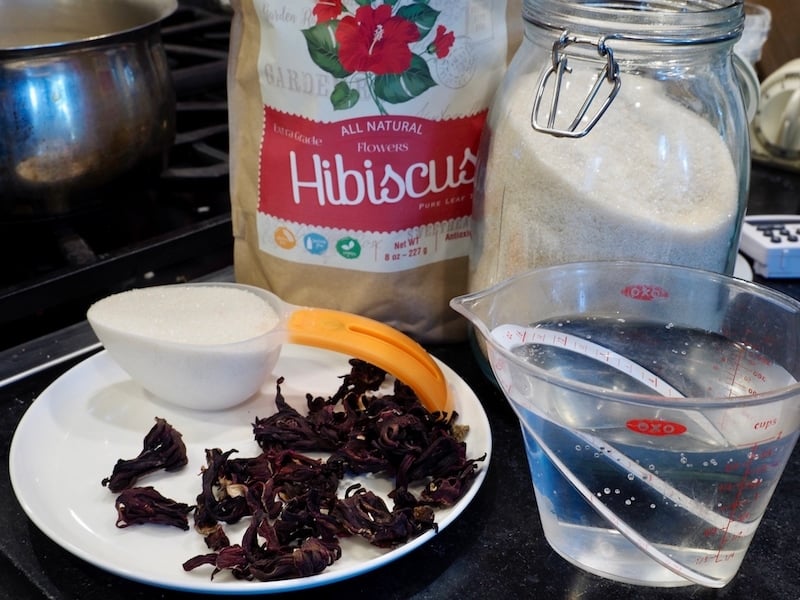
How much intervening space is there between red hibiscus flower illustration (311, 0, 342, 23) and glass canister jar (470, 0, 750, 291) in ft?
0.47

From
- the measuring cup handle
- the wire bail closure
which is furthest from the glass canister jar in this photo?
the measuring cup handle

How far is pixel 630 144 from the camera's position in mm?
625

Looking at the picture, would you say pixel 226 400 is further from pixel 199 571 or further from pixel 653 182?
pixel 653 182

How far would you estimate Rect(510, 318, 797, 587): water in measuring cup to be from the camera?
0.51m

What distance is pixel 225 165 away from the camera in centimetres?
98

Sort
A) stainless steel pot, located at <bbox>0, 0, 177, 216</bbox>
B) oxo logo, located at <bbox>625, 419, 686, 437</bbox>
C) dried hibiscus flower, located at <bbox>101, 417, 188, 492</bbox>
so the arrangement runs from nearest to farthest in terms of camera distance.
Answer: oxo logo, located at <bbox>625, 419, 686, 437</bbox>
dried hibiscus flower, located at <bbox>101, 417, 188, 492</bbox>
stainless steel pot, located at <bbox>0, 0, 177, 216</bbox>

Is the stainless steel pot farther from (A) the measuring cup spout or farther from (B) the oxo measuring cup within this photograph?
(A) the measuring cup spout

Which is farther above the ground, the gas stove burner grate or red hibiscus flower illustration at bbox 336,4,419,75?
red hibiscus flower illustration at bbox 336,4,419,75

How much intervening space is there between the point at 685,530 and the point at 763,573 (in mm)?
79

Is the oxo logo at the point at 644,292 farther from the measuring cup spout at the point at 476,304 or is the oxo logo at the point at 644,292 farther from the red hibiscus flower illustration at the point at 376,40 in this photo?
the red hibiscus flower illustration at the point at 376,40

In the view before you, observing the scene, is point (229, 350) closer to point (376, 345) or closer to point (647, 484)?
point (376, 345)

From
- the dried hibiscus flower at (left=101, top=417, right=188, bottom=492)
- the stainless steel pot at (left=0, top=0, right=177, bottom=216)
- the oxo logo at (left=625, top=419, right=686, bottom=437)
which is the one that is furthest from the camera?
the stainless steel pot at (left=0, top=0, right=177, bottom=216)

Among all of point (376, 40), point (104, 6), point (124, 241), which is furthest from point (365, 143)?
point (104, 6)

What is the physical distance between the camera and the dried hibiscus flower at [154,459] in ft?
1.97
